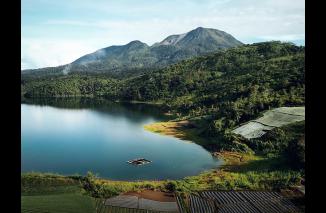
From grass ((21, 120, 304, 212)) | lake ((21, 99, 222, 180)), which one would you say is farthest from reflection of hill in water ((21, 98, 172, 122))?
grass ((21, 120, 304, 212))

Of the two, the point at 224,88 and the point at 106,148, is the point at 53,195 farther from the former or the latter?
the point at 224,88

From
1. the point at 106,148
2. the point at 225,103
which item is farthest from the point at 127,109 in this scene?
the point at 106,148

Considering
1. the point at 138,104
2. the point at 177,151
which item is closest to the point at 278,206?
the point at 177,151

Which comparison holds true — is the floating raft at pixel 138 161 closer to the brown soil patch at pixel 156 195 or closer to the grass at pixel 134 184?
the grass at pixel 134 184

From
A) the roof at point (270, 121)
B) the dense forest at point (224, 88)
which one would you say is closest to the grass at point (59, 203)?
the dense forest at point (224, 88)

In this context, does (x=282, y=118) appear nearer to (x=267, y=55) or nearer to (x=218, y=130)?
(x=218, y=130)

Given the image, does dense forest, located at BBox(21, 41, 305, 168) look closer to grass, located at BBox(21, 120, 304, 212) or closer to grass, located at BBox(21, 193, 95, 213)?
grass, located at BBox(21, 120, 304, 212)
